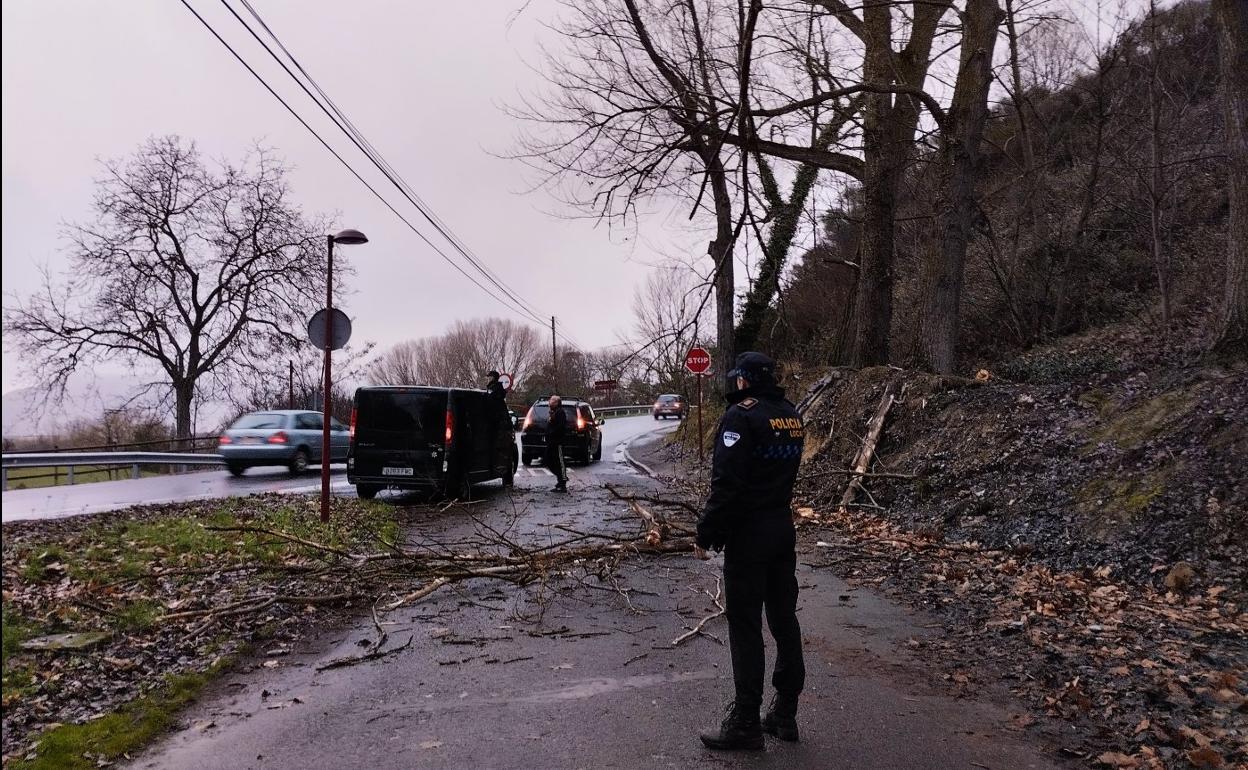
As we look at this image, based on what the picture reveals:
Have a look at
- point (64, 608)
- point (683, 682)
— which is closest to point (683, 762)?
point (683, 682)

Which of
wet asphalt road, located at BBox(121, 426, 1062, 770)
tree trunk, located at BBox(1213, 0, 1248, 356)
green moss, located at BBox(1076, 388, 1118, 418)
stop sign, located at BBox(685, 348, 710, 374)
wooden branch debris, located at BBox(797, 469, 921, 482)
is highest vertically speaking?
tree trunk, located at BBox(1213, 0, 1248, 356)

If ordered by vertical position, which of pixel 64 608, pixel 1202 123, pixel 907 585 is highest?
pixel 1202 123

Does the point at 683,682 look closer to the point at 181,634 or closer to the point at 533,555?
the point at 533,555

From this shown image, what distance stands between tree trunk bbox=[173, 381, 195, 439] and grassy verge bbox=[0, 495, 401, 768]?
2024 centimetres

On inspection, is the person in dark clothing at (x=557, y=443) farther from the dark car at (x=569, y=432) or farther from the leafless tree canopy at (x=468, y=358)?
the leafless tree canopy at (x=468, y=358)

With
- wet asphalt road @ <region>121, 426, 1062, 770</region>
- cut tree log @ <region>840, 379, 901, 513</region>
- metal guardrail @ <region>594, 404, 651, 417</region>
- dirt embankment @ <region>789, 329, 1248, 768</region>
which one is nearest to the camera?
wet asphalt road @ <region>121, 426, 1062, 770</region>

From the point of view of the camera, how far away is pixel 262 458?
2042cm

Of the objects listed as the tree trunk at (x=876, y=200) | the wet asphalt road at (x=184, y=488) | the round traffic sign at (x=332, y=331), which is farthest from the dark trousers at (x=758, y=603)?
the tree trunk at (x=876, y=200)

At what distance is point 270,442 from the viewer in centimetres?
2047

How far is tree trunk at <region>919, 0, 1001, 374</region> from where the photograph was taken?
12.9 meters

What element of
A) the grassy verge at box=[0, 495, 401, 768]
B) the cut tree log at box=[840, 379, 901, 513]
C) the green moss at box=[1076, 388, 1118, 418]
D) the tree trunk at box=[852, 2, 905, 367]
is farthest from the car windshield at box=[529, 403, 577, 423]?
the green moss at box=[1076, 388, 1118, 418]

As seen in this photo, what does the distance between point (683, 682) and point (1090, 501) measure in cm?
528

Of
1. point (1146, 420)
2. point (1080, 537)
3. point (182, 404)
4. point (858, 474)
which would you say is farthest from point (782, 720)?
point (182, 404)

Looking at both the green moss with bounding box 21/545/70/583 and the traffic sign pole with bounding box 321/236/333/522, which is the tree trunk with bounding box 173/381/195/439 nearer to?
the traffic sign pole with bounding box 321/236/333/522
